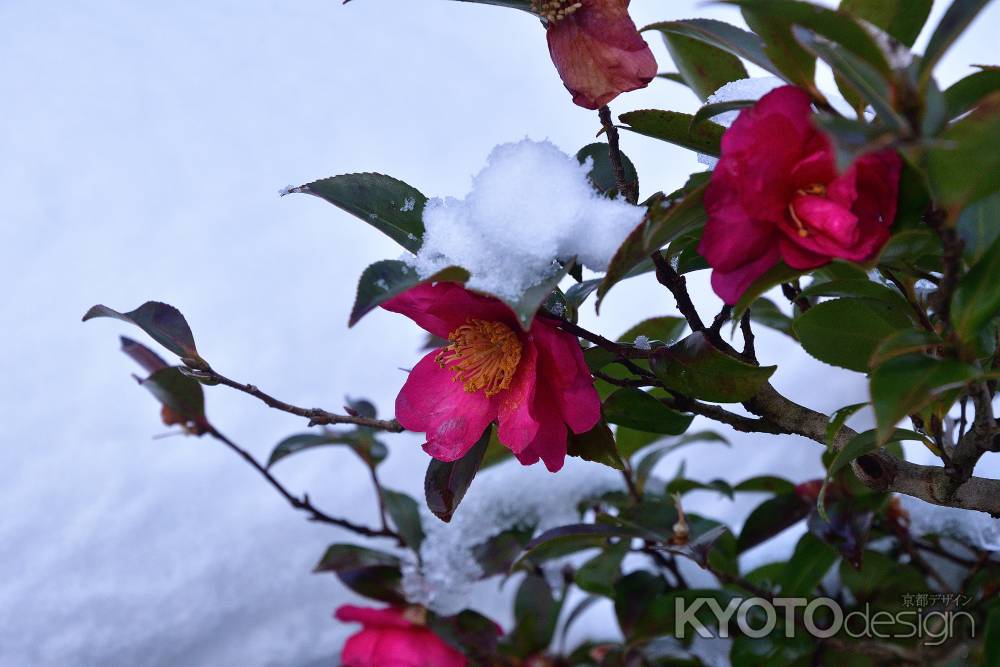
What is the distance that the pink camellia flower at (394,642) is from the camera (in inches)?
33.5

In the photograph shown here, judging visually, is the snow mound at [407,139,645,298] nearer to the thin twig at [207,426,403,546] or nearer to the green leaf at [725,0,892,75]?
the green leaf at [725,0,892,75]

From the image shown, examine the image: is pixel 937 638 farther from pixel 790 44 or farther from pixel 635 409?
pixel 790 44

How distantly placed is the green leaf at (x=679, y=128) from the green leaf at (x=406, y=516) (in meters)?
0.61

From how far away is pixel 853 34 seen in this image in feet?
1.28

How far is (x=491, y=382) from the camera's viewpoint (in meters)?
0.53

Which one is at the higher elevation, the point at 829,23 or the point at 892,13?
the point at 892,13

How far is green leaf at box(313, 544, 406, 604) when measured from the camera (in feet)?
2.98

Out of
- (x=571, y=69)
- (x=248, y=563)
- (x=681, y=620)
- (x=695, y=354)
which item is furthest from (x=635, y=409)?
(x=248, y=563)

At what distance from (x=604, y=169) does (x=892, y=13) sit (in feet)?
0.61

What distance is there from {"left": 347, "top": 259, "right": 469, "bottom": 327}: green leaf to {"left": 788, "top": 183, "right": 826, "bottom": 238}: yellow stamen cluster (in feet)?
0.52

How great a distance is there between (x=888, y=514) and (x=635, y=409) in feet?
1.49

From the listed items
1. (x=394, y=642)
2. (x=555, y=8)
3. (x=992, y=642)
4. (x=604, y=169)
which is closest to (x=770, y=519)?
(x=992, y=642)

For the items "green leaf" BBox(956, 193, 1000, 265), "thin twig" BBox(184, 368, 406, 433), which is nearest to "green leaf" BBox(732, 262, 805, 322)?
"green leaf" BBox(956, 193, 1000, 265)

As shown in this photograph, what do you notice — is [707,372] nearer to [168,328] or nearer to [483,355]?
[483,355]
